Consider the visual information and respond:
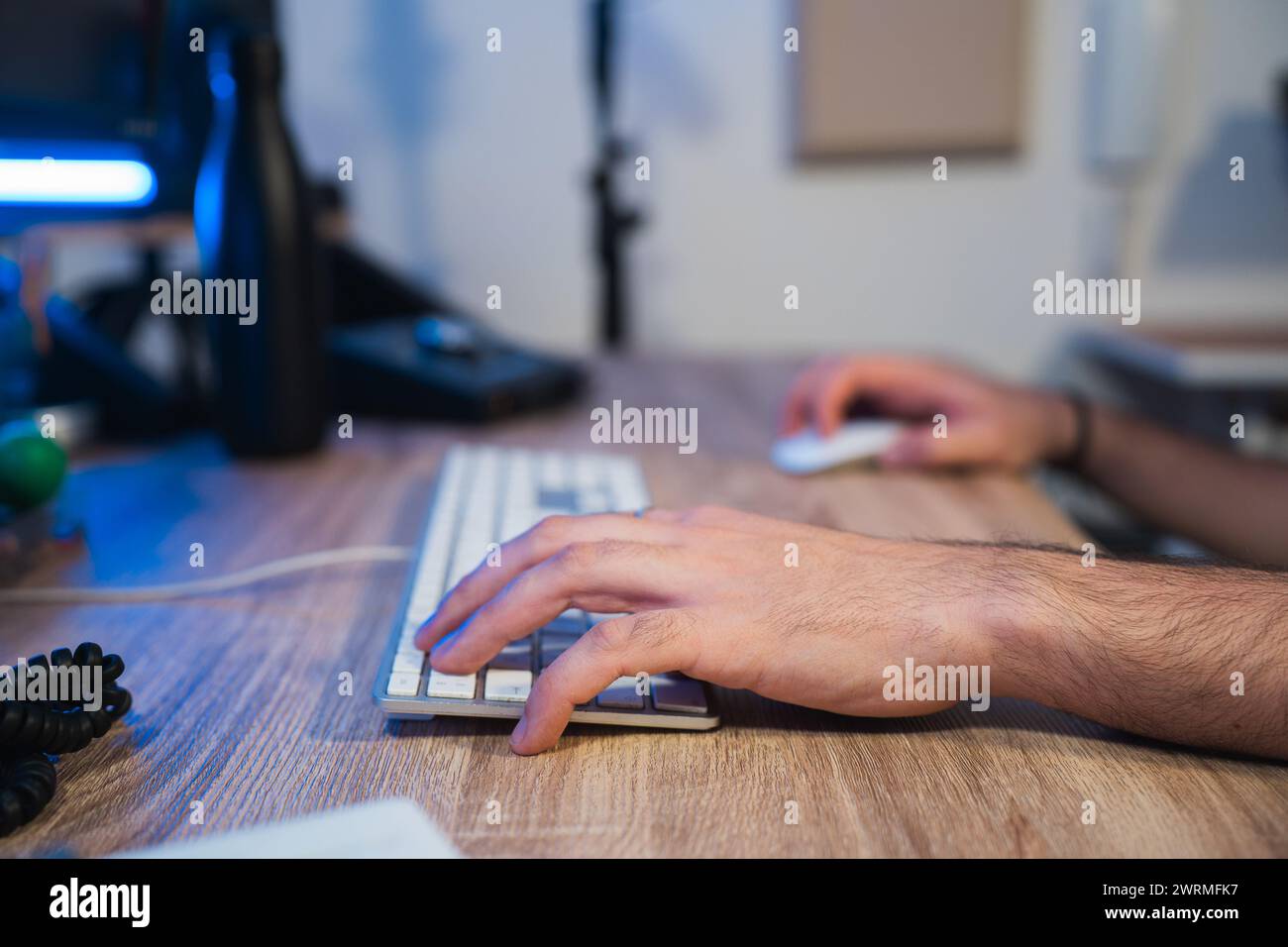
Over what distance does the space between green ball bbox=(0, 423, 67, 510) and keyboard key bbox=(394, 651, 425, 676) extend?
38cm

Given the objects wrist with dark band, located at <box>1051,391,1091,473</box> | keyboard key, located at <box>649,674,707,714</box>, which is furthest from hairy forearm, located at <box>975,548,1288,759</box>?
wrist with dark band, located at <box>1051,391,1091,473</box>

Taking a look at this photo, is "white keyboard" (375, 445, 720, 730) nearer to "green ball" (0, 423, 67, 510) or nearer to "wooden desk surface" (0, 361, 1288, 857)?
"wooden desk surface" (0, 361, 1288, 857)

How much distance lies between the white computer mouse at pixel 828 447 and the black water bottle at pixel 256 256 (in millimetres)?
449

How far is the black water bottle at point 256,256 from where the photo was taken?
875mm

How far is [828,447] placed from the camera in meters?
0.91

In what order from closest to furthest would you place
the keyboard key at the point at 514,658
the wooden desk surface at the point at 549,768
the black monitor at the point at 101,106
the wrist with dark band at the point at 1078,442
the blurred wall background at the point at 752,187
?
1. the wooden desk surface at the point at 549,768
2. the keyboard key at the point at 514,658
3. the black monitor at the point at 101,106
4. the wrist with dark band at the point at 1078,442
5. the blurred wall background at the point at 752,187

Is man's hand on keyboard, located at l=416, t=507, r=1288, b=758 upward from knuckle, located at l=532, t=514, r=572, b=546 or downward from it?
downward

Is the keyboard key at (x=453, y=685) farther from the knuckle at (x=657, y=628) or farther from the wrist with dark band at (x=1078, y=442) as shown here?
the wrist with dark band at (x=1078, y=442)

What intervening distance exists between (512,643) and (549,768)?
0.33 ft

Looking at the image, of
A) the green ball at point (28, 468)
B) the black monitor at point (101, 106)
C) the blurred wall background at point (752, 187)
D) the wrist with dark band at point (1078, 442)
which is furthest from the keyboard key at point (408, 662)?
the blurred wall background at point (752, 187)

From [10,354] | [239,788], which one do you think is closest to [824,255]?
[10,354]

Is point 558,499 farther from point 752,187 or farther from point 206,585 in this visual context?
point 752,187

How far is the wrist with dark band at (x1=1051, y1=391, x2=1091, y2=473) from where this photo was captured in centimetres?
99

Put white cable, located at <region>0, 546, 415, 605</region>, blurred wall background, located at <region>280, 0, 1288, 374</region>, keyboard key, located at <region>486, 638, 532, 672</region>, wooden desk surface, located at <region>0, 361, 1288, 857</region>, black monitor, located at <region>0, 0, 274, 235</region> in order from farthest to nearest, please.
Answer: blurred wall background, located at <region>280, 0, 1288, 374</region> → black monitor, located at <region>0, 0, 274, 235</region> → white cable, located at <region>0, 546, 415, 605</region> → keyboard key, located at <region>486, 638, 532, 672</region> → wooden desk surface, located at <region>0, 361, 1288, 857</region>
